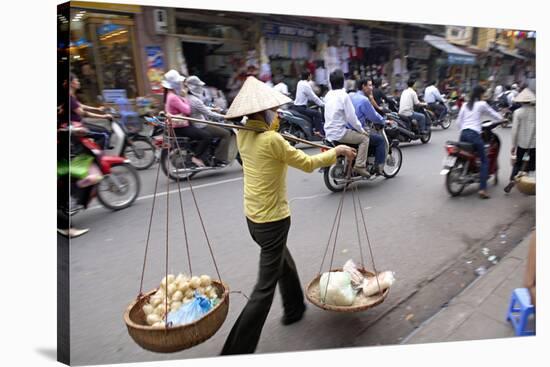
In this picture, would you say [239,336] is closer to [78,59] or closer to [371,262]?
[371,262]

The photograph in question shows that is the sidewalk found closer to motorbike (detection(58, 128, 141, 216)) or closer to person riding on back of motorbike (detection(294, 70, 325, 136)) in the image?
person riding on back of motorbike (detection(294, 70, 325, 136))

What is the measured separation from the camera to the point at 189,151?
4676 millimetres

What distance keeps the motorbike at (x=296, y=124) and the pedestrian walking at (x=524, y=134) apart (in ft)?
5.34

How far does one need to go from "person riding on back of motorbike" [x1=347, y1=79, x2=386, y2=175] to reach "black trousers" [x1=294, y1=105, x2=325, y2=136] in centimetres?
24

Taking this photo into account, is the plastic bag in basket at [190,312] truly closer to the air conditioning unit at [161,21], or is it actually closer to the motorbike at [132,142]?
the motorbike at [132,142]

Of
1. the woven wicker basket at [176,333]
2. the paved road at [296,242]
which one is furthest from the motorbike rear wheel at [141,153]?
the woven wicker basket at [176,333]

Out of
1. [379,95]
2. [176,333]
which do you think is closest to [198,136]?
[379,95]

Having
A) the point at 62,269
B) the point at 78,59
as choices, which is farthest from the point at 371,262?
the point at 78,59

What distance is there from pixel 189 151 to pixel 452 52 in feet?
8.80

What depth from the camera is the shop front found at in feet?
7.50

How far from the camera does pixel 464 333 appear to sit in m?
2.81

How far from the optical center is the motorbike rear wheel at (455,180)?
4168 millimetres
